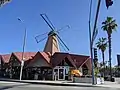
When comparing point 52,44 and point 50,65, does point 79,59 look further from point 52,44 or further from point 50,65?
point 52,44

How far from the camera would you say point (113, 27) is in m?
58.0

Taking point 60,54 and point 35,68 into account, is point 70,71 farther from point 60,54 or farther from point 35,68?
point 35,68

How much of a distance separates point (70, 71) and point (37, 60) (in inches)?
266

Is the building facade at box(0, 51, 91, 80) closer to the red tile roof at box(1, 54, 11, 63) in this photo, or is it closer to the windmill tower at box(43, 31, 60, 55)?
the red tile roof at box(1, 54, 11, 63)

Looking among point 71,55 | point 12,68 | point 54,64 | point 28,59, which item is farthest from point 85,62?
point 12,68

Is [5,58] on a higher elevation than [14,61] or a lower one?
higher

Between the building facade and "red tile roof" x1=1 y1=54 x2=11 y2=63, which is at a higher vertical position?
"red tile roof" x1=1 y1=54 x2=11 y2=63

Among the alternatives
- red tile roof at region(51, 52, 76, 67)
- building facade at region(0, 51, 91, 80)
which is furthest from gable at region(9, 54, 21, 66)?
red tile roof at region(51, 52, 76, 67)

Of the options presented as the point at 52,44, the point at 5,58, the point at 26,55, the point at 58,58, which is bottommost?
the point at 58,58

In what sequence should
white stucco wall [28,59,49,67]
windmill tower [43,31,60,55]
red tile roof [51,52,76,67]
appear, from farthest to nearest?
1. windmill tower [43,31,60,55]
2. white stucco wall [28,59,49,67]
3. red tile roof [51,52,76,67]

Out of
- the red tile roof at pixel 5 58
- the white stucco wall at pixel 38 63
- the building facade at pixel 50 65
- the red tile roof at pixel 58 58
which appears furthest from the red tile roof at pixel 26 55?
the red tile roof at pixel 58 58

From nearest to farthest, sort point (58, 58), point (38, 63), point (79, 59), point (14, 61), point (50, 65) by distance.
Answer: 1. point (50, 65)
2. point (58, 58)
3. point (38, 63)
4. point (79, 59)
5. point (14, 61)

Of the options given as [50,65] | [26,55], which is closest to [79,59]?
[50,65]

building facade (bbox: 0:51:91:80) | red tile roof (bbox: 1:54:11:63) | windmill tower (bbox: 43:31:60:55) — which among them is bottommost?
building facade (bbox: 0:51:91:80)
